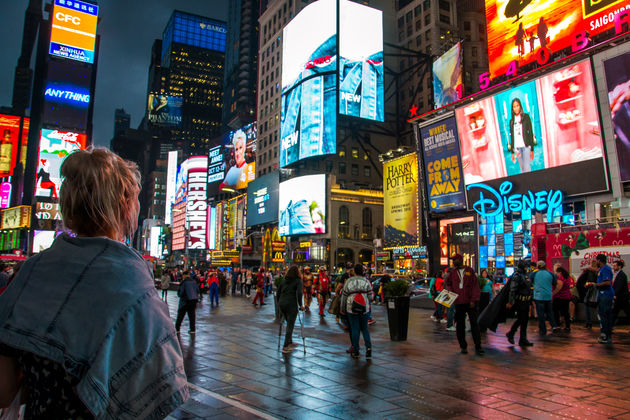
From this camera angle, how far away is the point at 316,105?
199 ft

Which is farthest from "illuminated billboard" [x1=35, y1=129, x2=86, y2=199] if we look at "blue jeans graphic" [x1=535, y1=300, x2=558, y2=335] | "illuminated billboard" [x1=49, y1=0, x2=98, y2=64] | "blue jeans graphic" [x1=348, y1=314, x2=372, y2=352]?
"blue jeans graphic" [x1=535, y1=300, x2=558, y2=335]

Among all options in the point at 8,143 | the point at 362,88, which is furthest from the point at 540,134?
the point at 8,143

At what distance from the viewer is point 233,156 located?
8956 centimetres

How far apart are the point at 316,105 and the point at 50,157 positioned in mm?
43762

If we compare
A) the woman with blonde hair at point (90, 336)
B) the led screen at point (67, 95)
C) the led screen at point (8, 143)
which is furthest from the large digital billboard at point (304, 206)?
the woman with blonde hair at point (90, 336)

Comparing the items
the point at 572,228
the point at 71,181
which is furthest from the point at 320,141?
the point at 71,181

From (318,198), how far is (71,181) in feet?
197

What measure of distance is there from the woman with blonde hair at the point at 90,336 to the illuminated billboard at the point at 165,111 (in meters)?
143

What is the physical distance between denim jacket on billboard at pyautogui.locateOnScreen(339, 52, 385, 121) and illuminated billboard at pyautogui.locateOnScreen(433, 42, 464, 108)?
21767 mm

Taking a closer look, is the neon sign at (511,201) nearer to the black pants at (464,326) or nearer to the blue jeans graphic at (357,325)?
the black pants at (464,326)

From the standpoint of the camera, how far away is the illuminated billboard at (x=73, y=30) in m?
73.9

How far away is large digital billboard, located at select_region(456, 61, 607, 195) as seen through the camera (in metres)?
25.6

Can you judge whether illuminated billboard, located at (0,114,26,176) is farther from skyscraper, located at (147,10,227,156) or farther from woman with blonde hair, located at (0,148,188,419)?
skyscraper, located at (147,10,227,156)

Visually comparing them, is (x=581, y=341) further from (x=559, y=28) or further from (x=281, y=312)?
(x=559, y=28)
